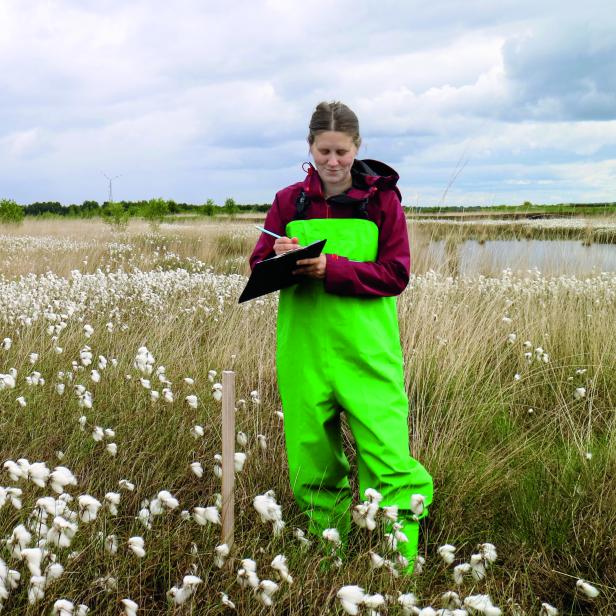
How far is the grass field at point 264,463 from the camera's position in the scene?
2447 mm

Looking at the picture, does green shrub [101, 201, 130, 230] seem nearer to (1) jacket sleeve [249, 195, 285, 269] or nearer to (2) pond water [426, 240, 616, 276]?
(2) pond water [426, 240, 616, 276]

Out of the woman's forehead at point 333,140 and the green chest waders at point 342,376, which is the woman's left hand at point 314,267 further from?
the woman's forehead at point 333,140

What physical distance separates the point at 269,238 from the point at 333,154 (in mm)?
494

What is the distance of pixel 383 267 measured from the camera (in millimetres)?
2896

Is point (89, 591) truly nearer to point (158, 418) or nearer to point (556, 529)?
point (158, 418)

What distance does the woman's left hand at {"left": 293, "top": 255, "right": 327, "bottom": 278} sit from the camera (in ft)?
8.76

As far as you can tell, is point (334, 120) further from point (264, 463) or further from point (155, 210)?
point (155, 210)

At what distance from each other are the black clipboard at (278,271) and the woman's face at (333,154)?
1.38 ft

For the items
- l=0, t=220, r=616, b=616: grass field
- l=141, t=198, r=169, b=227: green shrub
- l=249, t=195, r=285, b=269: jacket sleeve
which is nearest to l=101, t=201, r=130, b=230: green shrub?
l=141, t=198, r=169, b=227: green shrub

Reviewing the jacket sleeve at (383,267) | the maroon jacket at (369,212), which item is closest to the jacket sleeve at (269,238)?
the maroon jacket at (369,212)

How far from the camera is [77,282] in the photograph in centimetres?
796

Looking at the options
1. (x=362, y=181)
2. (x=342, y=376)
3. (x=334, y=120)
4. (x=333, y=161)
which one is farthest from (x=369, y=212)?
(x=342, y=376)

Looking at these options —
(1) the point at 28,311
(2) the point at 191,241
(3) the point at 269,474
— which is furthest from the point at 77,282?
(2) the point at 191,241

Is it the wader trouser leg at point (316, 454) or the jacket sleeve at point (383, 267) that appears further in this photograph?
the wader trouser leg at point (316, 454)
